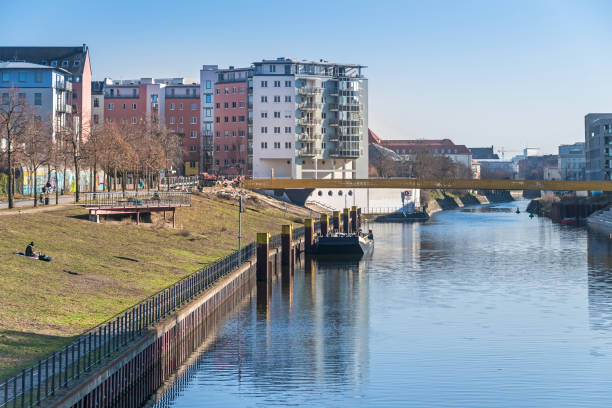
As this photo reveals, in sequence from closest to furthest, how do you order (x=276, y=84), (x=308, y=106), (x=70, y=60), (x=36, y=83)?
(x=36, y=83), (x=70, y=60), (x=276, y=84), (x=308, y=106)

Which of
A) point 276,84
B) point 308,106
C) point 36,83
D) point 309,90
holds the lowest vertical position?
point 308,106

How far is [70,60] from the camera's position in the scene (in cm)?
18112

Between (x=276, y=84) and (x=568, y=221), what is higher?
(x=276, y=84)

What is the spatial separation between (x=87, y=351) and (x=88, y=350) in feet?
0.51

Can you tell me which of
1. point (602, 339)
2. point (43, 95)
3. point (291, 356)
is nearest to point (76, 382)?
point (291, 356)

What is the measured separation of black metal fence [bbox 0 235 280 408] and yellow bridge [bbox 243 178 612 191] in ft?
357

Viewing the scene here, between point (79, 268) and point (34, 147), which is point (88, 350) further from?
point (34, 147)

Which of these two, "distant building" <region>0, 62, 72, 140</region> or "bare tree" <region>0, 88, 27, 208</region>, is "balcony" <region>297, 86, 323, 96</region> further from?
"bare tree" <region>0, 88, 27, 208</region>

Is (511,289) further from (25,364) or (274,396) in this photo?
(25,364)

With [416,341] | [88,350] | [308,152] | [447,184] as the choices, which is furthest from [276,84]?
[88,350]

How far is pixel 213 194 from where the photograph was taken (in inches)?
5472

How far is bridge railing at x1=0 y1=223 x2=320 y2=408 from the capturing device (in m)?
27.6

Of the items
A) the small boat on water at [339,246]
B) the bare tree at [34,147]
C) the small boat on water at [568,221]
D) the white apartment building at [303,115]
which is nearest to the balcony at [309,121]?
the white apartment building at [303,115]

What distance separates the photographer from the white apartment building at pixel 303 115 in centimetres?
19125
